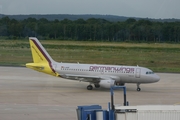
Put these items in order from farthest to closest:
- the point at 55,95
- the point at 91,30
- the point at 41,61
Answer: the point at 91,30 → the point at 41,61 → the point at 55,95

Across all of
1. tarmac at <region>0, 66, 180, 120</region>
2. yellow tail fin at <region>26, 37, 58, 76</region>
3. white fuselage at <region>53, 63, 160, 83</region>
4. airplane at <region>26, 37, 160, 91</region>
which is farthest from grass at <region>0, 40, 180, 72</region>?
white fuselage at <region>53, 63, 160, 83</region>

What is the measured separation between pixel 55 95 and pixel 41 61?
7.33m

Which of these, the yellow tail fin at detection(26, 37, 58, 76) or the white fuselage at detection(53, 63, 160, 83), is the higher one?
the yellow tail fin at detection(26, 37, 58, 76)

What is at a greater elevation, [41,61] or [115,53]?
[115,53]

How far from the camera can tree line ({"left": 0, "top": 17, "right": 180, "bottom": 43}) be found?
160ft

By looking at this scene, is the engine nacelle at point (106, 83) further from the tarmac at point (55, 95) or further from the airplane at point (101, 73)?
the tarmac at point (55, 95)

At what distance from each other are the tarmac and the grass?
4.48 meters

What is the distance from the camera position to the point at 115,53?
51188 mm

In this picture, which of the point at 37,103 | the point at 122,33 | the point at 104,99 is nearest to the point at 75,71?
the point at 104,99

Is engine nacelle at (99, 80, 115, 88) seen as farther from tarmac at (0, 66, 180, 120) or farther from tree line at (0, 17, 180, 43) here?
tree line at (0, 17, 180, 43)

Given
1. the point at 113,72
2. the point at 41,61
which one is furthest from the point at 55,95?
the point at 41,61

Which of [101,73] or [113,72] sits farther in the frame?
[101,73]

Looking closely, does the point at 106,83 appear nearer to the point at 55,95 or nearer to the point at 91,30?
the point at 55,95

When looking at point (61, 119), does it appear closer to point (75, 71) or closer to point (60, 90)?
point (60, 90)
